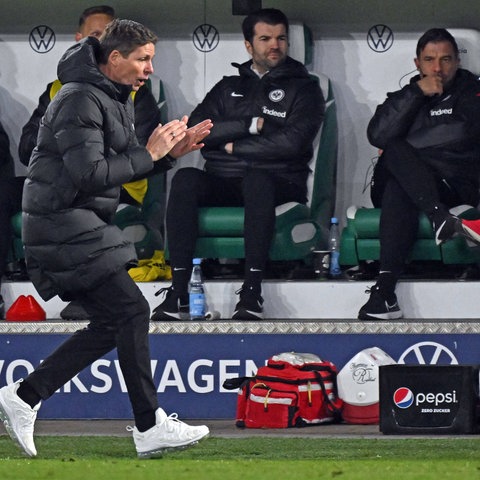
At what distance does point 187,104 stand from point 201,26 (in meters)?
0.47

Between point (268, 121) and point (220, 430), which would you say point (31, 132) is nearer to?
point (268, 121)

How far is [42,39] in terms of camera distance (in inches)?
350

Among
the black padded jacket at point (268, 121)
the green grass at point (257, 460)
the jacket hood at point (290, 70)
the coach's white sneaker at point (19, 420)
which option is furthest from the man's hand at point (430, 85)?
the coach's white sneaker at point (19, 420)

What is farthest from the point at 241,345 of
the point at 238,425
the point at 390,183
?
the point at 390,183

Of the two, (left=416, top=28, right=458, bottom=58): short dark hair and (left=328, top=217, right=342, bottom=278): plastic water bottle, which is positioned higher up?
(left=416, top=28, right=458, bottom=58): short dark hair

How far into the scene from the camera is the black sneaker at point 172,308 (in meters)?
7.52

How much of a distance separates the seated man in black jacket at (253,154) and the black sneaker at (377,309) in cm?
53

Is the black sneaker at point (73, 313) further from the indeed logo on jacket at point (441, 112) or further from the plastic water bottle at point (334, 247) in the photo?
the indeed logo on jacket at point (441, 112)

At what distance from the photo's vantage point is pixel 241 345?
7.40 metres

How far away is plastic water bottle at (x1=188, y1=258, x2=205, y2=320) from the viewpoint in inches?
299

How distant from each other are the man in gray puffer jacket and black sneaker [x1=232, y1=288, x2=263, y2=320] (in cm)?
188

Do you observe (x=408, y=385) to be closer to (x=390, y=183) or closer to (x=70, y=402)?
(x=390, y=183)

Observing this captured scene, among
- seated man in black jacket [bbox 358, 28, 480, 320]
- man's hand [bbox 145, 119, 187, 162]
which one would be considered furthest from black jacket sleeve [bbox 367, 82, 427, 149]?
man's hand [bbox 145, 119, 187, 162]

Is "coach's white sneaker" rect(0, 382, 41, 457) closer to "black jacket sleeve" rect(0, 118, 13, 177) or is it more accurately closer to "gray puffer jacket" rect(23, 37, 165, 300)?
"gray puffer jacket" rect(23, 37, 165, 300)
